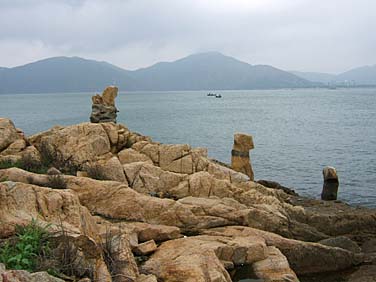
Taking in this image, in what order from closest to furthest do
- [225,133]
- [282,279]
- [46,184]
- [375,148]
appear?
1. [282,279]
2. [46,184]
3. [375,148]
4. [225,133]

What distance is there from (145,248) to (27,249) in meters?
5.39

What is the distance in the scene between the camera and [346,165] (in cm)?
4862

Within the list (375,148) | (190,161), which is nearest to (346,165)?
(375,148)

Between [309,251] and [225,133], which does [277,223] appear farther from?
[225,133]

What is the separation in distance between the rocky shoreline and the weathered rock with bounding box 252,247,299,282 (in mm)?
34

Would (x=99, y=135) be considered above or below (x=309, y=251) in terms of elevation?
above

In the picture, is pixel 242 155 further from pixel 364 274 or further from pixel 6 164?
pixel 6 164

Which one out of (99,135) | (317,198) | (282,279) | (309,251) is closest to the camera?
(282,279)

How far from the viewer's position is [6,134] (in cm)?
2414

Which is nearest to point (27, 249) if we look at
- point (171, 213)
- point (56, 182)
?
point (56, 182)

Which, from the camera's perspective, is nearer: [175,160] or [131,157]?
[131,157]

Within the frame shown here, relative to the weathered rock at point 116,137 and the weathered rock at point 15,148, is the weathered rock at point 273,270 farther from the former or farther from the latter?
the weathered rock at point 15,148

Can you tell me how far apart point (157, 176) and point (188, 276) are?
922cm

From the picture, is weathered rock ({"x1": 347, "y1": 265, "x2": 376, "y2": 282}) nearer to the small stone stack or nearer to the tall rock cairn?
the small stone stack
